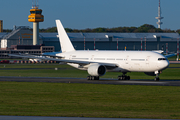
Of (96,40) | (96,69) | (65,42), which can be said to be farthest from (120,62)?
(96,40)

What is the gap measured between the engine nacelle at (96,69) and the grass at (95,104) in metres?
14.1

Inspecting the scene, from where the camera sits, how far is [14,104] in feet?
82.6

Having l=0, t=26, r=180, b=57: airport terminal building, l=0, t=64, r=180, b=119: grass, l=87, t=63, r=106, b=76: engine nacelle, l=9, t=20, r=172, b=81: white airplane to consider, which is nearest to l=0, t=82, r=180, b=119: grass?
l=0, t=64, r=180, b=119: grass

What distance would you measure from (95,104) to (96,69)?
21869 millimetres

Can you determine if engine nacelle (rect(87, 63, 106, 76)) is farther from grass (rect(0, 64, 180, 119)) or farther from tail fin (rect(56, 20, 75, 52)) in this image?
grass (rect(0, 64, 180, 119))

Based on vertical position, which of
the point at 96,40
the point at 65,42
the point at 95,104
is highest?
the point at 96,40

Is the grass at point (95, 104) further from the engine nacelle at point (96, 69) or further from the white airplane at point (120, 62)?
the engine nacelle at point (96, 69)

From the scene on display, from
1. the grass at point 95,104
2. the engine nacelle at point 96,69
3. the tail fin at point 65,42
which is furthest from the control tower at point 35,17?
the grass at point 95,104

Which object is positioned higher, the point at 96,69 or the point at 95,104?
the point at 96,69

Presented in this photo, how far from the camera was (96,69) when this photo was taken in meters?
47.2

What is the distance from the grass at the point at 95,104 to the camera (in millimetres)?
21228

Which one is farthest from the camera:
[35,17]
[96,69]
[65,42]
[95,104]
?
[35,17]

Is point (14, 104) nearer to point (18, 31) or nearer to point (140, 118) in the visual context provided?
point (140, 118)

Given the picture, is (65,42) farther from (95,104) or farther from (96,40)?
(96,40)
